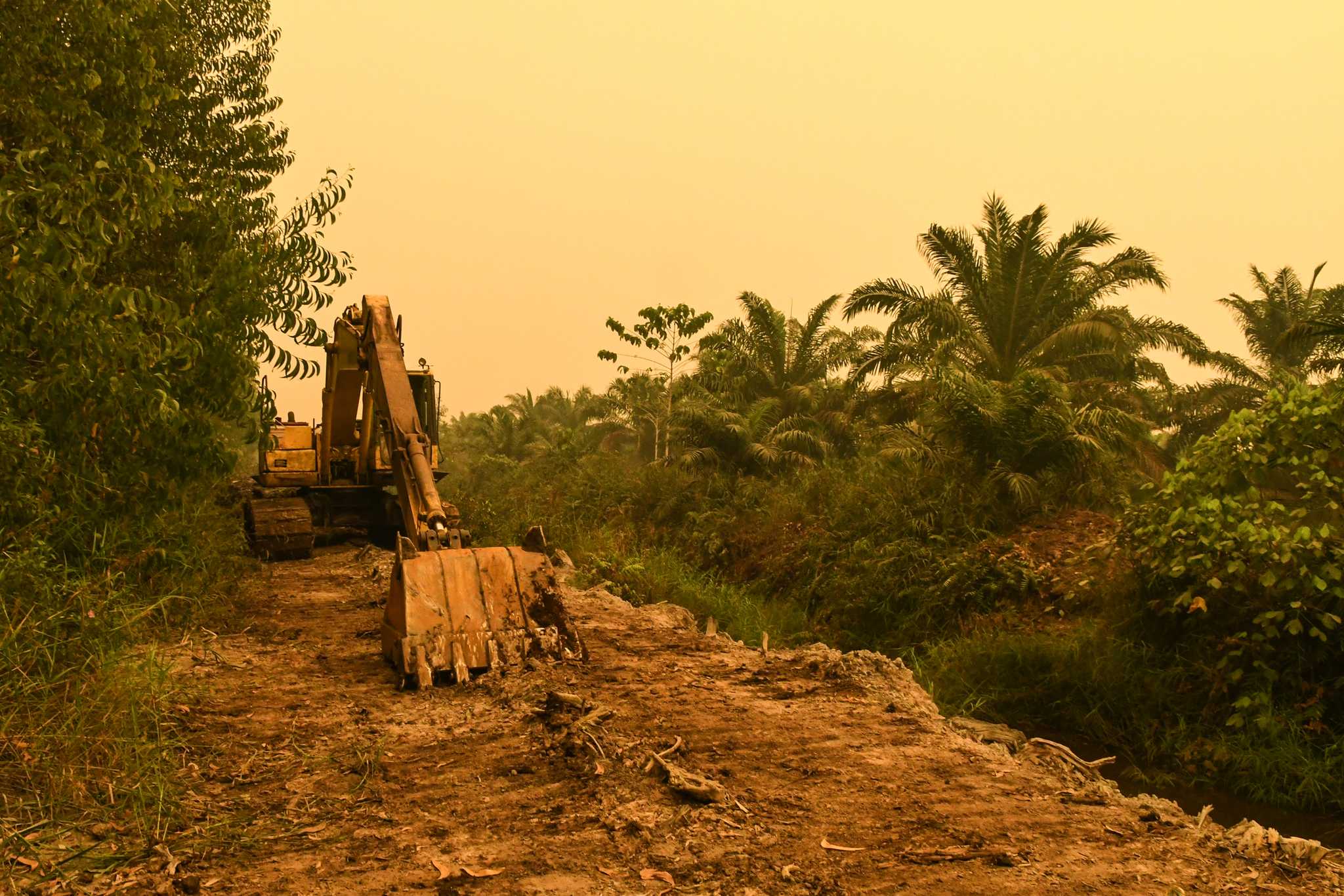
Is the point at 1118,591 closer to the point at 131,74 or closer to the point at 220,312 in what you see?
the point at 220,312

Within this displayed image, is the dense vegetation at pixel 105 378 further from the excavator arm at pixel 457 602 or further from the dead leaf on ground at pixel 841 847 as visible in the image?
the dead leaf on ground at pixel 841 847

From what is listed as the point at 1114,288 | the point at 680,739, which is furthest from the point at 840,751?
the point at 1114,288

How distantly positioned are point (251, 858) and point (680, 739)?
2207 millimetres

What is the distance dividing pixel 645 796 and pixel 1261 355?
23.5 metres

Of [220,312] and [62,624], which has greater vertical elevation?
[220,312]

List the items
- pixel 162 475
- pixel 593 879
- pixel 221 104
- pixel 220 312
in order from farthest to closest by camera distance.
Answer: pixel 221 104
pixel 220 312
pixel 162 475
pixel 593 879

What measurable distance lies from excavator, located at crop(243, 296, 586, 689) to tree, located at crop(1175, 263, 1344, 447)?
17.3 metres

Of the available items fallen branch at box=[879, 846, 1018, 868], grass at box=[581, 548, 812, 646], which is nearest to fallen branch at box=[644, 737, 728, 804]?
fallen branch at box=[879, 846, 1018, 868]

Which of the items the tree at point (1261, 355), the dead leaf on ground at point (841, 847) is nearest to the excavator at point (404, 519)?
the dead leaf on ground at point (841, 847)

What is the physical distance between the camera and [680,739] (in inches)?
207

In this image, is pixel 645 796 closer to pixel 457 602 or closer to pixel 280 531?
pixel 457 602

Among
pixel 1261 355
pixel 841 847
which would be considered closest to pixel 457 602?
pixel 841 847

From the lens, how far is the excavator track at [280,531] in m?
11.2

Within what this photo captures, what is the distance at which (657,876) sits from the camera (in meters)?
3.73
